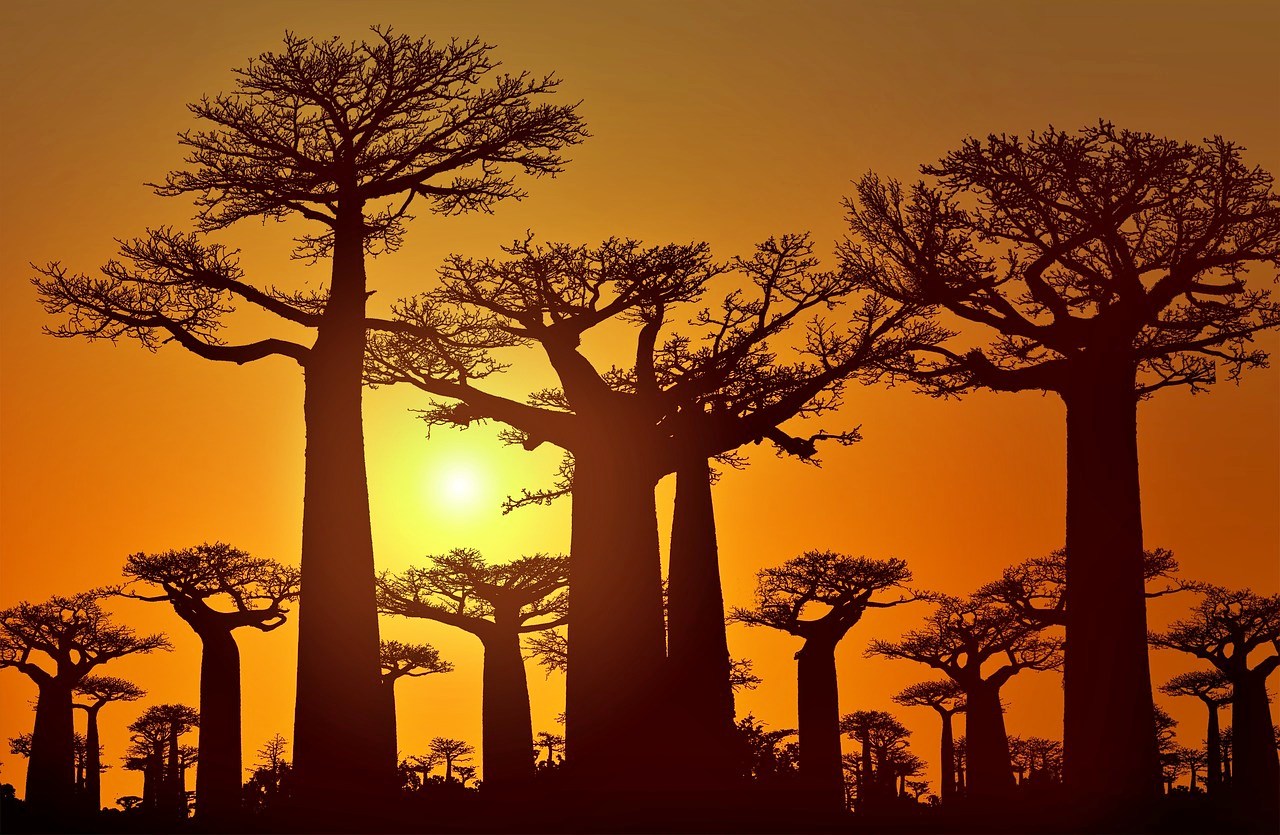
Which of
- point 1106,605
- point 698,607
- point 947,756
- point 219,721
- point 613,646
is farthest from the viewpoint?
point 947,756

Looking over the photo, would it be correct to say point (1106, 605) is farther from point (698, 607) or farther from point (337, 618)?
point (337, 618)

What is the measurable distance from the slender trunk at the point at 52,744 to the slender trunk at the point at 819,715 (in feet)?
48.1

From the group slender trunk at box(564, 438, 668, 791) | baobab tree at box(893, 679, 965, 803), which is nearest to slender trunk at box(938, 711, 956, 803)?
baobab tree at box(893, 679, 965, 803)

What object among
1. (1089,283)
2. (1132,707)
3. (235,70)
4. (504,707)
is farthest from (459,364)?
(504,707)

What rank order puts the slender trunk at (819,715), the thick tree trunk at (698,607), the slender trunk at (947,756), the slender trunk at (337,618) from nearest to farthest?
the slender trunk at (337,618), the thick tree trunk at (698,607), the slender trunk at (819,715), the slender trunk at (947,756)

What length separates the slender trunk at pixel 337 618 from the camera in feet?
64.9

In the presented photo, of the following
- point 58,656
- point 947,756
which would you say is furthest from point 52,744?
point 947,756

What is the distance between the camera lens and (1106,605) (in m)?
20.8

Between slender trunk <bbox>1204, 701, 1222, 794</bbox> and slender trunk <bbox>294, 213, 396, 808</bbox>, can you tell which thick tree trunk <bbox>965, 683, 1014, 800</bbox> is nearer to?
slender trunk <bbox>1204, 701, 1222, 794</bbox>

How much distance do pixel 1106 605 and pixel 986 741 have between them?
18.5m

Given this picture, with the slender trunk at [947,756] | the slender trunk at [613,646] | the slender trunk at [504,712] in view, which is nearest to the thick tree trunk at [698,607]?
the slender trunk at [613,646]

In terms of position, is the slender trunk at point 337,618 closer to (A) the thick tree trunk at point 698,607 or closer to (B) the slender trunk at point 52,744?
(A) the thick tree trunk at point 698,607

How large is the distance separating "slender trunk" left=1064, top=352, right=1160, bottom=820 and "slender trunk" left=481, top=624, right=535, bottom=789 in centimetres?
1704

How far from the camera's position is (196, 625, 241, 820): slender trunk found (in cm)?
3050
